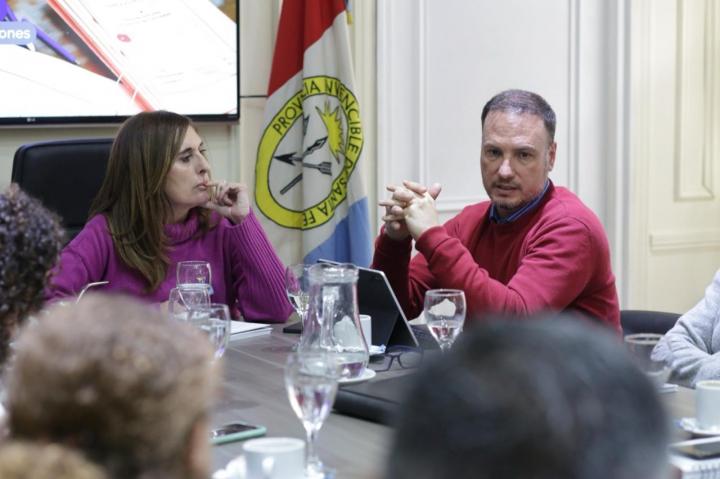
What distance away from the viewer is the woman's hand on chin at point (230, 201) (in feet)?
10.6

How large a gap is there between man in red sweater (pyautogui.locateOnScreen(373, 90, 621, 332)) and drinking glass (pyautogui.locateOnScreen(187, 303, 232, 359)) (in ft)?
2.43

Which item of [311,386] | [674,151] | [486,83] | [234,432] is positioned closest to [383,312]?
[234,432]

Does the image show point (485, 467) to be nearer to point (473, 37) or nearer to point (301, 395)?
point (301, 395)

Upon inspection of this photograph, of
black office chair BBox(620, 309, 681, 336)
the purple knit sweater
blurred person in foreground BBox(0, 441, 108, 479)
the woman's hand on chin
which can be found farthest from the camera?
the woman's hand on chin

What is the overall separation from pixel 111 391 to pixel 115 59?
3248mm

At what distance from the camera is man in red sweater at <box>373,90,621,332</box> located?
8.21ft

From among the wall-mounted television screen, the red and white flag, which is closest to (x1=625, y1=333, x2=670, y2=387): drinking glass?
the red and white flag

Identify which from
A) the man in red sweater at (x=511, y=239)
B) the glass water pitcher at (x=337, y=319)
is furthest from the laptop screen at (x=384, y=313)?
the glass water pitcher at (x=337, y=319)

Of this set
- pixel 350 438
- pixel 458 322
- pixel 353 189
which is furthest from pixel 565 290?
pixel 353 189

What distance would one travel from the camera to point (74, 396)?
0.72m

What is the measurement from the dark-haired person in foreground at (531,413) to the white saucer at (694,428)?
111 centimetres

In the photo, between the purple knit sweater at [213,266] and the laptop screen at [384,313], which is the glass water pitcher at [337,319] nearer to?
the laptop screen at [384,313]

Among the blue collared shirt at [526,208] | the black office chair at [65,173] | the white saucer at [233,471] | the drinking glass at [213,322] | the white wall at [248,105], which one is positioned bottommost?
the white saucer at [233,471]

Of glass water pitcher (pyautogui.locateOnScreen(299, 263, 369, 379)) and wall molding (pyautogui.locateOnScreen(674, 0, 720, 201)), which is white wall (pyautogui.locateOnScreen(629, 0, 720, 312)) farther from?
glass water pitcher (pyautogui.locateOnScreen(299, 263, 369, 379))
